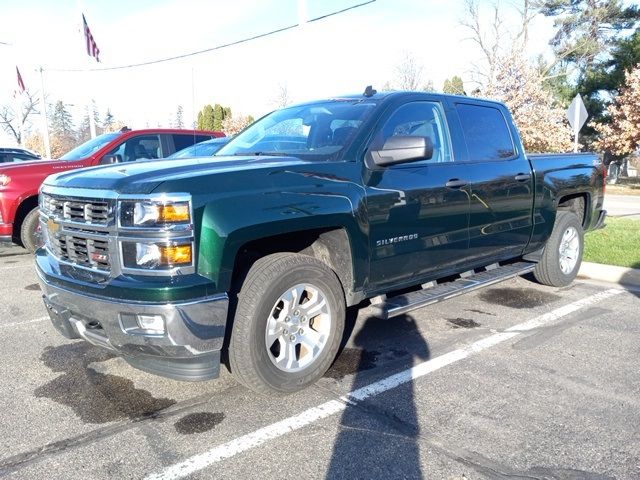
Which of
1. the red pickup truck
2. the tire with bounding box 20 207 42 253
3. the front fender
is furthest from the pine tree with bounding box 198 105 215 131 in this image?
the front fender

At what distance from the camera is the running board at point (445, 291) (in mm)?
4070

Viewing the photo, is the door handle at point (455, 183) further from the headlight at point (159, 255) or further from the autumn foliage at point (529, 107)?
the autumn foliage at point (529, 107)

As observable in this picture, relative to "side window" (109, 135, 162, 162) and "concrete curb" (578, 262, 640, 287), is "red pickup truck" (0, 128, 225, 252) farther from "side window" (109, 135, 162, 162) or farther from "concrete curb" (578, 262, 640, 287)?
"concrete curb" (578, 262, 640, 287)

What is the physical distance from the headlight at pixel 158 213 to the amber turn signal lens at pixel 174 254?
0.42 ft

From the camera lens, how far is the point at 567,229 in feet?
20.4

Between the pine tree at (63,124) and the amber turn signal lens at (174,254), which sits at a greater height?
the pine tree at (63,124)

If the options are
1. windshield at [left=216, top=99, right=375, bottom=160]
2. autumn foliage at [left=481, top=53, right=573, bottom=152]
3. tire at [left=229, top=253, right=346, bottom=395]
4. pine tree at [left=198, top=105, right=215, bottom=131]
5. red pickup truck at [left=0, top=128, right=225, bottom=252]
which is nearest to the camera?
tire at [left=229, top=253, right=346, bottom=395]

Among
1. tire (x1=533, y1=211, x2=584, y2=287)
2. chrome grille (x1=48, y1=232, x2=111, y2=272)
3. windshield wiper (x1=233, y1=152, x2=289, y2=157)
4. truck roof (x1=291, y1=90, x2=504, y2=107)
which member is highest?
truck roof (x1=291, y1=90, x2=504, y2=107)

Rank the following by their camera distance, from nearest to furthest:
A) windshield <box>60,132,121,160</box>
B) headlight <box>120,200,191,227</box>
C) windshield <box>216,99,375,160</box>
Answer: headlight <box>120,200,191,227</box> < windshield <box>216,99,375,160</box> < windshield <box>60,132,121,160</box>

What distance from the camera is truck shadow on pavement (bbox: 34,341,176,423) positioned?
10.9 ft

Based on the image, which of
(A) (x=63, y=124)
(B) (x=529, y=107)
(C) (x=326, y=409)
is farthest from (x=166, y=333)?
(A) (x=63, y=124)

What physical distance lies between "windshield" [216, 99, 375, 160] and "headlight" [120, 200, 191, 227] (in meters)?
1.20

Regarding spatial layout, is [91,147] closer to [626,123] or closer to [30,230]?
[30,230]

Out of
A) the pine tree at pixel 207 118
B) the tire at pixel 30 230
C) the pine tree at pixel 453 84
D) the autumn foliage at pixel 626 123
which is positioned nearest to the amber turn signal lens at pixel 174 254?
the tire at pixel 30 230
